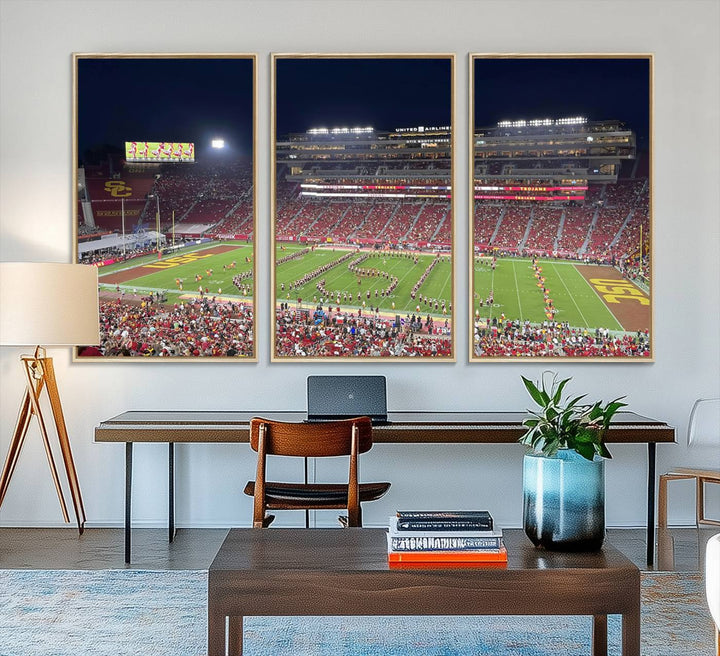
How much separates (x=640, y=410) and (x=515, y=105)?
185cm

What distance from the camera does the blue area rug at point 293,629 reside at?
9.41 ft

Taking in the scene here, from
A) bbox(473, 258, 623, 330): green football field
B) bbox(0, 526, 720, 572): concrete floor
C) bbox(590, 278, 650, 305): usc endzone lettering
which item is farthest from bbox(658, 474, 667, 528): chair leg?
bbox(590, 278, 650, 305): usc endzone lettering

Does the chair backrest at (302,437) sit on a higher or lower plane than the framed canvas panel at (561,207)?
lower

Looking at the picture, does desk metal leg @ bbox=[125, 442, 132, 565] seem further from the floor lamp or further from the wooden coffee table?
the wooden coffee table

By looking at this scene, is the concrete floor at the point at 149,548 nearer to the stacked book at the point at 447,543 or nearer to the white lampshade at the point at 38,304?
the white lampshade at the point at 38,304

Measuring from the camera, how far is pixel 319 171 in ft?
16.0

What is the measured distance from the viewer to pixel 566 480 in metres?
2.42

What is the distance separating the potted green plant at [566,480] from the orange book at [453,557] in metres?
0.21

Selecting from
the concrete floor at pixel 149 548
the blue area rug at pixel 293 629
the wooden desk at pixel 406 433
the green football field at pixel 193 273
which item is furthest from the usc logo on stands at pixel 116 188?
the blue area rug at pixel 293 629

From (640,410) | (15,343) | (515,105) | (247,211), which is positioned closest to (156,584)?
(15,343)

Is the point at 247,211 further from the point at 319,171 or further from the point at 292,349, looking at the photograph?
the point at 292,349

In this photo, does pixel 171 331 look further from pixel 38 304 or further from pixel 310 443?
pixel 310 443

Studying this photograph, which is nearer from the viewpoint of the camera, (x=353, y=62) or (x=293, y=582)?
(x=293, y=582)

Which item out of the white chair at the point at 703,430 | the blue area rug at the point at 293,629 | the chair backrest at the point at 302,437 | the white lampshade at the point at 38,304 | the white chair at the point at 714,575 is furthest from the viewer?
the white chair at the point at 703,430
